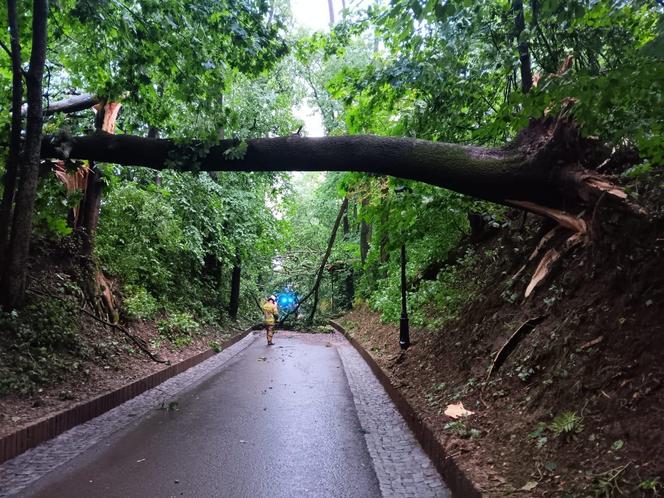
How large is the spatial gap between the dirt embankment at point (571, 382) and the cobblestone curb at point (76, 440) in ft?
13.0

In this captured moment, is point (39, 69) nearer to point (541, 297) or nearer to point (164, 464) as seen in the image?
point (164, 464)

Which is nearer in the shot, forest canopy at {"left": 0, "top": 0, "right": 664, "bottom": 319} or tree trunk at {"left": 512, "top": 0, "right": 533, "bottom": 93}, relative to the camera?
forest canopy at {"left": 0, "top": 0, "right": 664, "bottom": 319}

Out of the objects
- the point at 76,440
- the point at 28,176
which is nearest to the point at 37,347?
the point at 76,440

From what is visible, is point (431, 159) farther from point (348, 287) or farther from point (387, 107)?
point (348, 287)

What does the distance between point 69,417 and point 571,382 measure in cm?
583

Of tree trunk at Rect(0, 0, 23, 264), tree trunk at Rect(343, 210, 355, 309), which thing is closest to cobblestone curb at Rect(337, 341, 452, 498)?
tree trunk at Rect(0, 0, 23, 264)

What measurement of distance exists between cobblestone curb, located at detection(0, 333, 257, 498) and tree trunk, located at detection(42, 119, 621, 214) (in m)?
3.70

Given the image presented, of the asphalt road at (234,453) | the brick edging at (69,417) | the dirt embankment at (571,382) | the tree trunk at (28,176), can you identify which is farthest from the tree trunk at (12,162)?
the dirt embankment at (571,382)

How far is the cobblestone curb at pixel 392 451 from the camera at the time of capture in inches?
185

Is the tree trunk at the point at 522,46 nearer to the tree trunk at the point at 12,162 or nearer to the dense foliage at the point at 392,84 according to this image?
the dense foliage at the point at 392,84

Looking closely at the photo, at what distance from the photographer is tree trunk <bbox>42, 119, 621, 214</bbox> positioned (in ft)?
22.0

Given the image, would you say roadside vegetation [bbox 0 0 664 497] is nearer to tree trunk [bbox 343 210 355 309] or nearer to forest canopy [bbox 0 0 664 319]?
forest canopy [bbox 0 0 664 319]

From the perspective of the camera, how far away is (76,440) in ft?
19.8

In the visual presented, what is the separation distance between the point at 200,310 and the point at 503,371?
46.4 ft
